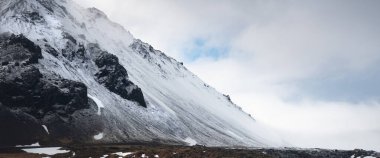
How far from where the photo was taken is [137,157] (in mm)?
161875

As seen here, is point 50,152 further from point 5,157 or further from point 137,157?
point 137,157

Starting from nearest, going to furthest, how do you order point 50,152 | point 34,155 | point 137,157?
point 137,157 → point 34,155 → point 50,152

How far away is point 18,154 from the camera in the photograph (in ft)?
609

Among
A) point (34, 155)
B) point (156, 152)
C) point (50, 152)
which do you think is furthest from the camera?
point (50, 152)

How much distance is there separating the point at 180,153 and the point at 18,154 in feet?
192

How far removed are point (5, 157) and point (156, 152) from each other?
49.3 meters

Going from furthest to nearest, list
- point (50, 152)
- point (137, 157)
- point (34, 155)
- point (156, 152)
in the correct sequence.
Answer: point (50, 152)
point (34, 155)
point (156, 152)
point (137, 157)

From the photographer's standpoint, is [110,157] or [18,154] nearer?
[110,157]

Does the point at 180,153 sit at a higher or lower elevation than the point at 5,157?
higher

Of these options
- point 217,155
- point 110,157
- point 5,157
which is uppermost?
point 217,155

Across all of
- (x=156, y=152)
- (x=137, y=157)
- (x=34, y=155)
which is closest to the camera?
(x=137, y=157)

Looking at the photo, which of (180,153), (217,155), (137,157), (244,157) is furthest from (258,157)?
(137,157)

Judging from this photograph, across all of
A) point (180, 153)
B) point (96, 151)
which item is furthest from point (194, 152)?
point (96, 151)

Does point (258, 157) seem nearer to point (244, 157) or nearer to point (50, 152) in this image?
point (244, 157)
